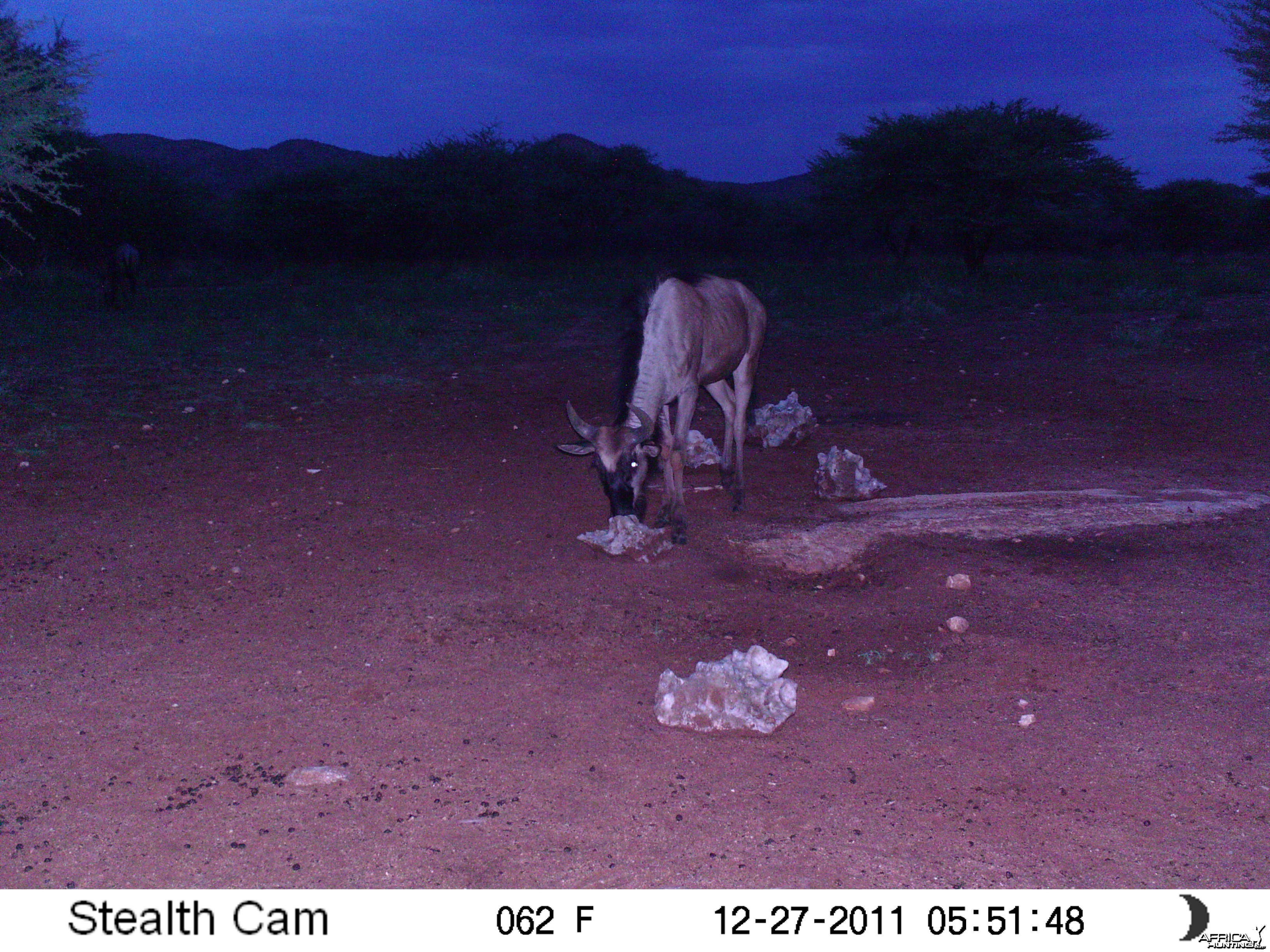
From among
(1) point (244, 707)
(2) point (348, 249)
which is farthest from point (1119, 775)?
(2) point (348, 249)

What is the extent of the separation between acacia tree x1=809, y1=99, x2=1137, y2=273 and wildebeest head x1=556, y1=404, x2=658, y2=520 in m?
21.5

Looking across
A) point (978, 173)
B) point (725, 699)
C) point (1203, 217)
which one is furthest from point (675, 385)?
point (1203, 217)

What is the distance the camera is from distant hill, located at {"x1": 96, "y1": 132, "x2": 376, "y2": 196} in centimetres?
7231

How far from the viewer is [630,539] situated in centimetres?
592

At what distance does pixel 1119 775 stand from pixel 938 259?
33.1 metres

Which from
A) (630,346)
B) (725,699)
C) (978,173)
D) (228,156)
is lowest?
(725,699)

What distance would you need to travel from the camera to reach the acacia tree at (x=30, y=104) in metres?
9.62

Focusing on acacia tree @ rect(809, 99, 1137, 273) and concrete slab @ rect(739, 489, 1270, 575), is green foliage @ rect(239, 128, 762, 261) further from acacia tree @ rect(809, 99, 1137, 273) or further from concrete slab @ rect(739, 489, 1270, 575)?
concrete slab @ rect(739, 489, 1270, 575)

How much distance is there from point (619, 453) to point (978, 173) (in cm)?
2285

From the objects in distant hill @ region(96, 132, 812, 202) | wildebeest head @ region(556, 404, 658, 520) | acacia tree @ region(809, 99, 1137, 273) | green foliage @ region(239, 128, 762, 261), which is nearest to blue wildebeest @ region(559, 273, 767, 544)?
wildebeest head @ region(556, 404, 658, 520)

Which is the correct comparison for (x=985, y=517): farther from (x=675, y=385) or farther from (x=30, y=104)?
(x=30, y=104)

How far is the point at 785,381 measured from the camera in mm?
12195

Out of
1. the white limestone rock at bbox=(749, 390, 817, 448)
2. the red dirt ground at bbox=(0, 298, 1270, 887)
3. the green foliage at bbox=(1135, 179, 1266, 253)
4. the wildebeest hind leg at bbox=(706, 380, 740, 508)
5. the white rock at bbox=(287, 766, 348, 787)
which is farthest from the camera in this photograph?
the green foliage at bbox=(1135, 179, 1266, 253)

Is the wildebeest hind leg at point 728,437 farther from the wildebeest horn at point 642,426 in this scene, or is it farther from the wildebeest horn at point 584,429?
the wildebeest horn at point 584,429
